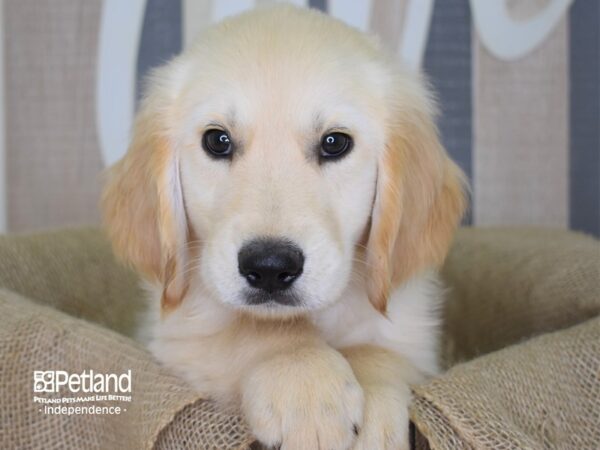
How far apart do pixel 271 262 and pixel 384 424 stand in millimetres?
347

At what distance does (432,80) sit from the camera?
3.33 meters

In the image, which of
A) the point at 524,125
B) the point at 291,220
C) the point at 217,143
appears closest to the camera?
the point at 291,220

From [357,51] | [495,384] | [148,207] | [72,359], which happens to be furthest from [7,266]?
[495,384]

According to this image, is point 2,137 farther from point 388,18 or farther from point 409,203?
point 409,203

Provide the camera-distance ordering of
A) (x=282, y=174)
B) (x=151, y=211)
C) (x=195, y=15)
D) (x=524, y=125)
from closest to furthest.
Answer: (x=282, y=174) < (x=151, y=211) < (x=195, y=15) < (x=524, y=125)

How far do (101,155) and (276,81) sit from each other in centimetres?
188

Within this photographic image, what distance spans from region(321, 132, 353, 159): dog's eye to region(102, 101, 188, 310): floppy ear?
14.0 inches

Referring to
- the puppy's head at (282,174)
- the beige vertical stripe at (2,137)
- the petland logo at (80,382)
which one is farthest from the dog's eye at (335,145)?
the beige vertical stripe at (2,137)

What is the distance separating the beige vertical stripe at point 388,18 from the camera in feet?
11.0

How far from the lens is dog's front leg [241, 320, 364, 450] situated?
1382mm

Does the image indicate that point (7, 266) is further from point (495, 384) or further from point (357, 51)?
point (495, 384)

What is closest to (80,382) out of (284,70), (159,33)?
(284,70)

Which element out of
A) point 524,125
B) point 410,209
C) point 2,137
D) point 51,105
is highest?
point 410,209

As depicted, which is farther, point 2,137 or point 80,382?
point 2,137
